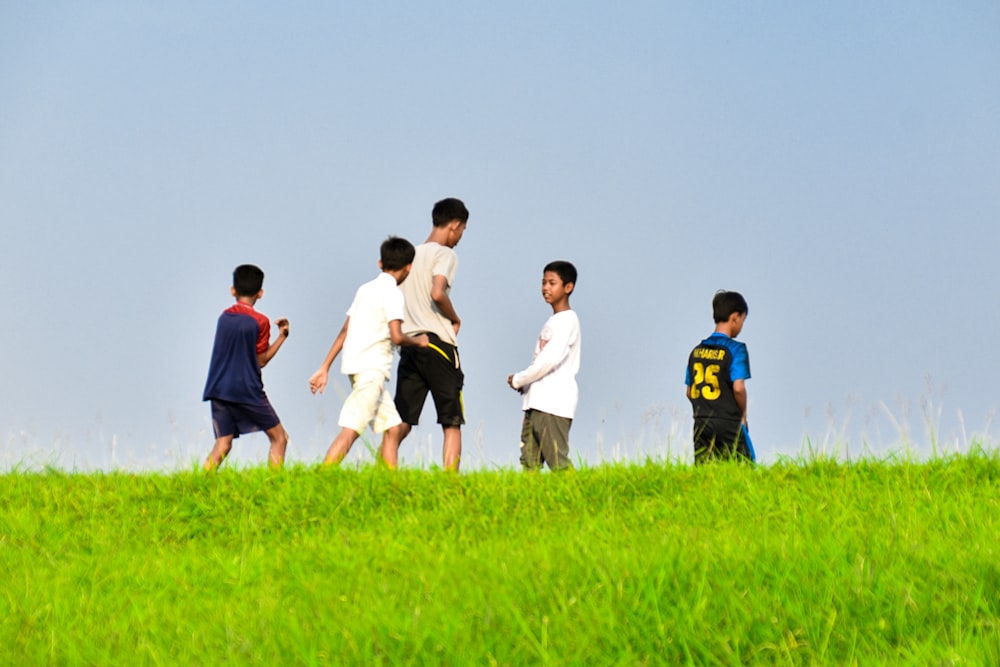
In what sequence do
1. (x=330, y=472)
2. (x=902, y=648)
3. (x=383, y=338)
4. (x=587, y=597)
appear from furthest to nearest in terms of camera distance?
1. (x=383, y=338)
2. (x=330, y=472)
3. (x=587, y=597)
4. (x=902, y=648)

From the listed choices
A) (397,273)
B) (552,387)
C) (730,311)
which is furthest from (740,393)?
(397,273)

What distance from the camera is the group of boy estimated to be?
859 centimetres

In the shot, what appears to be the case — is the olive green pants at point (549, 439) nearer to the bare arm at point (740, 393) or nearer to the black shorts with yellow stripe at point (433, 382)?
the black shorts with yellow stripe at point (433, 382)

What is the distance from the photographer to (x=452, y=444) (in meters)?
9.05

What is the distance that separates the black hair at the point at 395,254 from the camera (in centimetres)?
889

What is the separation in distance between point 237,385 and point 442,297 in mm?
2176

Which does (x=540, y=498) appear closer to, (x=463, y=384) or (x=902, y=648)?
(x=463, y=384)

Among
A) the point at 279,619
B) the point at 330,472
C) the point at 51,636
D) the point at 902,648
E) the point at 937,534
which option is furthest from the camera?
the point at 330,472

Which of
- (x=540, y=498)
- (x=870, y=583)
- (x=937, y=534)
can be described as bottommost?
(x=870, y=583)

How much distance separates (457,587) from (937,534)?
2.90 m

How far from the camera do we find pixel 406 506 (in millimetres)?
7559

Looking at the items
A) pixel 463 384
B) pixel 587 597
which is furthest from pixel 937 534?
pixel 463 384

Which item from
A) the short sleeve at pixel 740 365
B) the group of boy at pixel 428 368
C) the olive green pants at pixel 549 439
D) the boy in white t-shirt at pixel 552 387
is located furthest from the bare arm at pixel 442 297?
the short sleeve at pixel 740 365

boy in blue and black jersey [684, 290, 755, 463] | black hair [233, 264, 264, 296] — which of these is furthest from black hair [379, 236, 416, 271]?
boy in blue and black jersey [684, 290, 755, 463]
